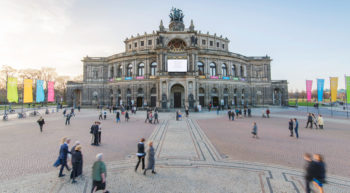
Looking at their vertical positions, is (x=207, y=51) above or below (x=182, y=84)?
above

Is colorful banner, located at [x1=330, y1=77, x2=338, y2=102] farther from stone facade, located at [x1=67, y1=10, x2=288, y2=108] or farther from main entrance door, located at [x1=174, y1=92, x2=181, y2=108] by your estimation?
main entrance door, located at [x1=174, y1=92, x2=181, y2=108]

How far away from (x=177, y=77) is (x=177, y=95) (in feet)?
18.1

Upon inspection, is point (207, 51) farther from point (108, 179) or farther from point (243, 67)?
point (108, 179)

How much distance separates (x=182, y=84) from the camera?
3553cm

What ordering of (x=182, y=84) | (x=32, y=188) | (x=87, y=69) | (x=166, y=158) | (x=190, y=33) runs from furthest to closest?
(x=87, y=69) < (x=190, y=33) < (x=182, y=84) < (x=166, y=158) < (x=32, y=188)

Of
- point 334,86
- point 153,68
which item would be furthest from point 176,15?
point 334,86

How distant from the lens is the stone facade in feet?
119

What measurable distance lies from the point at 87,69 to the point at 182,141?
1887 inches

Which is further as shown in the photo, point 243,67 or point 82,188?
point 243,67

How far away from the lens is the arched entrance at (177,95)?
3859 centimetres

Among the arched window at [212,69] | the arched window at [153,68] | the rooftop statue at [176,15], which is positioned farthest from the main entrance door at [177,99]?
the rooftop statue at [176,15]

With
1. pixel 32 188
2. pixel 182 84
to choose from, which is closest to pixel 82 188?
pixel 32 188

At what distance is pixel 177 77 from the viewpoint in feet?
117

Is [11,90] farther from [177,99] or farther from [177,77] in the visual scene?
[177,99]
